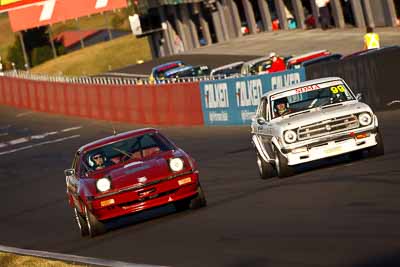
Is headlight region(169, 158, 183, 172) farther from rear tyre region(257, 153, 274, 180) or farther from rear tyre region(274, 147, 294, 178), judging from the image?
rear tyre region(257, 153, 274, 180)

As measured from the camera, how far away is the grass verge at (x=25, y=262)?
1197 cm

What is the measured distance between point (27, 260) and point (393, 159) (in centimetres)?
689

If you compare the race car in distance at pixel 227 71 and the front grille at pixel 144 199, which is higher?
the front grille at pixel 144 199

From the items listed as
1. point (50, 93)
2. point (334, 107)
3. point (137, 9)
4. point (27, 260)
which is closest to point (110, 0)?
point (50, 93)

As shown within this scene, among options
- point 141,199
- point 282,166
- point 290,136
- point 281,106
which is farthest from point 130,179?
point 281,106

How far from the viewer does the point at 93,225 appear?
15.1m

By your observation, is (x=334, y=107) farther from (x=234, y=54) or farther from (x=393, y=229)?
(x=234, y=54)

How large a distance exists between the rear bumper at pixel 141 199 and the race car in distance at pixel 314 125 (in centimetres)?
280

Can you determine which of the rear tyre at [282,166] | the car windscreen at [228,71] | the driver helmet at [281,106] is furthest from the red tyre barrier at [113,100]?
the rear tyre at [282,166]

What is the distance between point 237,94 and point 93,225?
19.7 meters

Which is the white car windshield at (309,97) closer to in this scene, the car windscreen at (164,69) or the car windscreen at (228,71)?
the car windscreen at (228,71)

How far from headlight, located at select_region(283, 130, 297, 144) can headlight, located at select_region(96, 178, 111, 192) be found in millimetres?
3469

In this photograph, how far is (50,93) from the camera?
56.6m

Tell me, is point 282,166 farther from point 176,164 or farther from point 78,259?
point 78,259
